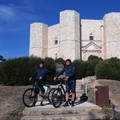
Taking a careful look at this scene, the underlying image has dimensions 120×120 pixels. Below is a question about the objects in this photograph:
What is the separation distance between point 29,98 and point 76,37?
2058 inches

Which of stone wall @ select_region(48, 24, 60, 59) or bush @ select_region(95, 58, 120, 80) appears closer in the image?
bush @ select_region(95, 58, 120, 80)

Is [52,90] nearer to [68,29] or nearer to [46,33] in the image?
[68,29]

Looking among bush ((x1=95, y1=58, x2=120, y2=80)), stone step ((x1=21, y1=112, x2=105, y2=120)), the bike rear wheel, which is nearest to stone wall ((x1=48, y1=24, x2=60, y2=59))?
bush ((x1=95, y1=58, x2=120, y2=80))

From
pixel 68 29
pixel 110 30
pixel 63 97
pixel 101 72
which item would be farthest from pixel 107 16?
pixel 63 97

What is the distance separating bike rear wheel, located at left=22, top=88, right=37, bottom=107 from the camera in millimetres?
9645

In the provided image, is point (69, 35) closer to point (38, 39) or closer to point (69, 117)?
point (38, 39)

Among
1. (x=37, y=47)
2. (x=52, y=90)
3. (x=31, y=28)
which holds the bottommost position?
(x=52, y=90)

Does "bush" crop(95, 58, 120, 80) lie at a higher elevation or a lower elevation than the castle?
lower

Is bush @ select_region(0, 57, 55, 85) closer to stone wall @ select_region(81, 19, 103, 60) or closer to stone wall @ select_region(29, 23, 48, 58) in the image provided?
stone wall @ select_region(81, 19, 103, 60)

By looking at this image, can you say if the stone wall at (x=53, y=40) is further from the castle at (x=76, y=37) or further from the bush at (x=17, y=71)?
the bush at (x=17, y=71)

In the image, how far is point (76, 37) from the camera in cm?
6162

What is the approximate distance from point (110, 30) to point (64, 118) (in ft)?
180

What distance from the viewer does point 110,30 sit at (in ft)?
201

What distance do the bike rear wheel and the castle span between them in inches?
1942
